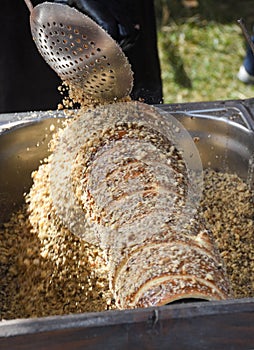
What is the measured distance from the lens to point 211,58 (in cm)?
291

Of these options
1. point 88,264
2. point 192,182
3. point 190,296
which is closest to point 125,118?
point 192,182

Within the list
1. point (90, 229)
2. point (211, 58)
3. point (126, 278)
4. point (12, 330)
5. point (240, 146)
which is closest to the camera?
point (12, 330)

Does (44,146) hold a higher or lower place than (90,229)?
higher

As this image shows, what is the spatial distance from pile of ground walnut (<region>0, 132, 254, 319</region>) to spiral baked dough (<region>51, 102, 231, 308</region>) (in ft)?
0.16

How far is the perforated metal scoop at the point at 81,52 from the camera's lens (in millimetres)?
1005

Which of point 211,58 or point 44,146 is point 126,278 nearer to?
point 44,146

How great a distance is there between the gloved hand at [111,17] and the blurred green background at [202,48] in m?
1.26

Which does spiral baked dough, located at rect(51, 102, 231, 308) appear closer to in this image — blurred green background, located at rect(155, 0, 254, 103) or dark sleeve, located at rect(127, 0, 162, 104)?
dark sleeve, located at rect(127, 0, 162, 104)

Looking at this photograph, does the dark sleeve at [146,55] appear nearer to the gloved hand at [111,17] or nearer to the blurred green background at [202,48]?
→ the gloved hand at [111,17]

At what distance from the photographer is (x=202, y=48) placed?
298 centimetres

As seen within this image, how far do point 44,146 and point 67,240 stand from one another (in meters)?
0.25

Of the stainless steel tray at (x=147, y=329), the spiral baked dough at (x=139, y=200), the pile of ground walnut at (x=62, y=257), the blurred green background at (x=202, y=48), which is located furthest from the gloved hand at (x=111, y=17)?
the blurred green background at (x=202, y=48)

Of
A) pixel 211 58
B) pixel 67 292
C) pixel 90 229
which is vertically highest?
pixel 211 58

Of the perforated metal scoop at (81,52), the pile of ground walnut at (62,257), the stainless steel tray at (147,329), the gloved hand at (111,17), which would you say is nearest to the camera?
the stainless steel tray at (147,329)
